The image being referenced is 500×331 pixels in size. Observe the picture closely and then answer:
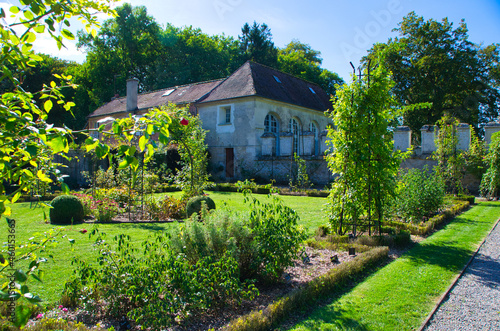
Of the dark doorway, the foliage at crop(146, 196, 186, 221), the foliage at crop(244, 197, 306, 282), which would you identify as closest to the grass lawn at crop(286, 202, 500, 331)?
the foliage at crop(244, 197, 306, 282)

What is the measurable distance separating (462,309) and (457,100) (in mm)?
28361

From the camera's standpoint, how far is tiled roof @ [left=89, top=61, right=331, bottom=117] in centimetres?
2270

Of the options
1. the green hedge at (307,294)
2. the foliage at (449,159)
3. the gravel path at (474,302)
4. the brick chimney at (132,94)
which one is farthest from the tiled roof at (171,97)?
the gravel path at (474,302)

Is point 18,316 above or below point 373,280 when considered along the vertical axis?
above

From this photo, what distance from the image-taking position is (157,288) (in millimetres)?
3199

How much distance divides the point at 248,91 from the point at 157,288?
63.9 ft

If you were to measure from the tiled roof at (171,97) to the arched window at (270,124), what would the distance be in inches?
206

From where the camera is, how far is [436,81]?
86.8 ft

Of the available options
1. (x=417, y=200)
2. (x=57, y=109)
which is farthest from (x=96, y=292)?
(x=57, y=109)

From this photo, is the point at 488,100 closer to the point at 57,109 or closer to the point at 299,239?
the point at 299,239

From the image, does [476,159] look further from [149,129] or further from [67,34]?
[67,34]

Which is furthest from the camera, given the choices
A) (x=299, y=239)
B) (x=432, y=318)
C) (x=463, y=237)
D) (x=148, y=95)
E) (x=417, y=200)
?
(x=148, y=95)

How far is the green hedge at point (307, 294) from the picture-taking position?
316 centimetres

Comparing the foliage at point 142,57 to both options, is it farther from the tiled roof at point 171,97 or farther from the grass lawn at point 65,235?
the grass lawn at point 65,235
